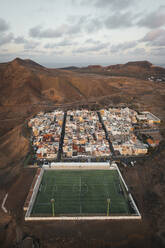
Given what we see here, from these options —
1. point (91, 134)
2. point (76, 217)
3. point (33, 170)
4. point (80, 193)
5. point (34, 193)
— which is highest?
point (91, 134)

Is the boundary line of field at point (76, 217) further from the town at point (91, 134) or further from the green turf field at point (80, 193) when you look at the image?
the town at point (91, 134)

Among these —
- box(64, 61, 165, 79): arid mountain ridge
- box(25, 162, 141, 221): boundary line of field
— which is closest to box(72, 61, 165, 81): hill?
box(64, 61, 165, 79): arid mountain ridge

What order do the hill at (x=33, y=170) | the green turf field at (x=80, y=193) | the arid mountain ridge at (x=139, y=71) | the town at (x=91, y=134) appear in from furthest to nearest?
the arid mountain ridge at (x=139, y=71), the town at (x=91, y=134), the green turf field at (x=80, y=193), the hill at (x=33, y=170)

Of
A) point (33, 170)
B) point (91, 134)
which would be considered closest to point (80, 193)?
point (33, 170)

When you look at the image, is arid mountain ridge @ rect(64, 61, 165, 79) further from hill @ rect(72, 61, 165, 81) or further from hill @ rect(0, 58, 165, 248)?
→ hill @ rect(0, 58, 165, 248)

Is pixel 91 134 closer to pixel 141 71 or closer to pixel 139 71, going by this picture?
pixel 139 71

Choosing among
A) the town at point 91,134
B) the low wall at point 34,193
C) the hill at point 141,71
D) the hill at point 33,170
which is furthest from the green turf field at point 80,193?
the hill at point 141,71
